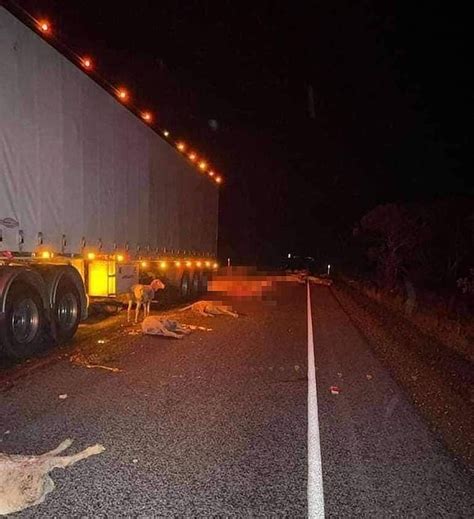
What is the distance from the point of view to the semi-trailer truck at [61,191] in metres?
8.17

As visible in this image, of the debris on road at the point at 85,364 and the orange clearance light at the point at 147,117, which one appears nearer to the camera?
the debris on road at the point at 85,364

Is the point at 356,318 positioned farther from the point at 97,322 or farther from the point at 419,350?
the point at 97,322

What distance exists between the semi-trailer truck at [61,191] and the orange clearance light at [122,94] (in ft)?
0.47

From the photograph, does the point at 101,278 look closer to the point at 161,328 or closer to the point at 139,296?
the point at 139,296

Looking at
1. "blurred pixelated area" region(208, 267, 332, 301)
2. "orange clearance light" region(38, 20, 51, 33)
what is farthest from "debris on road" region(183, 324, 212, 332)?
"blurred pixelated area" region(208, 267, 332, 301)

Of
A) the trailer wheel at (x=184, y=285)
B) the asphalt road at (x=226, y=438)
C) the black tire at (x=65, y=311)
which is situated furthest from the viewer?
the trailer wheel at (x=184, y=285)

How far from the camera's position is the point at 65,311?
10266 mm

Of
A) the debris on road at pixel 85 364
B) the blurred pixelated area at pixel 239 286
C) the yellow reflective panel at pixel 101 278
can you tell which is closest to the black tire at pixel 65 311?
the debris on road at pixel 85 364

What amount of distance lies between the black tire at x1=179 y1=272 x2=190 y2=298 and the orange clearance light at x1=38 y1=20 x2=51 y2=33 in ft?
40.3

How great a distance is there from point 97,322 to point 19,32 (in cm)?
691

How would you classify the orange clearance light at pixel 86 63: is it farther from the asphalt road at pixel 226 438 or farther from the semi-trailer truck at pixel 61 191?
the asphalt road at pixel 226 438

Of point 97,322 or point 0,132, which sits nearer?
point 0,132

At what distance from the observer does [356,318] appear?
1638 centimetres

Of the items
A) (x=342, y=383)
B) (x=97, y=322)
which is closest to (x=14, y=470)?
(x=342, y=383)
